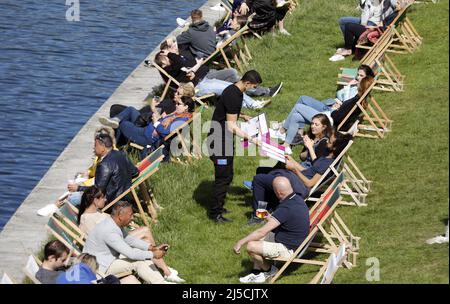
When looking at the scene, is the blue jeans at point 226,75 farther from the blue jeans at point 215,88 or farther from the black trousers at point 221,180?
the black trousers at point 221,180

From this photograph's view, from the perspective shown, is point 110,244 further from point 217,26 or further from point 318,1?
point 318,1

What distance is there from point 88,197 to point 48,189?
256 cm

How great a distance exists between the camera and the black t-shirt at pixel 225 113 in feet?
47.2

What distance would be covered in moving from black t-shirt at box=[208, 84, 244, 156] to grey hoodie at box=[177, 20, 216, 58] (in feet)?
18.2

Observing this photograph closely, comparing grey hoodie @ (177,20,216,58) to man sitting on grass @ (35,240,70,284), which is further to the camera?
grey hoodie @ (177,20,216,58)

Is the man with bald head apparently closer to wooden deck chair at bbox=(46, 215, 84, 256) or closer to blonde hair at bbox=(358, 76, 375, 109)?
wooden deck chair at bbox=(46, 215, 84, 256)

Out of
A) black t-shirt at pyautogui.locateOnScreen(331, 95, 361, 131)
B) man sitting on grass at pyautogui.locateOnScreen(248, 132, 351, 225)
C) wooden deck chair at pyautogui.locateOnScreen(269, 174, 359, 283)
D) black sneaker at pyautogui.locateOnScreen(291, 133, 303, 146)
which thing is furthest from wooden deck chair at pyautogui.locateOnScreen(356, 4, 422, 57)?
wooden deck chair at pyautogui.locateOnScreen(269, 174, 359, 283)

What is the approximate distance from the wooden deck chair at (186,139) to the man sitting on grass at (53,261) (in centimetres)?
439

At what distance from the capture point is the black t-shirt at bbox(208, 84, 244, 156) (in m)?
14.4

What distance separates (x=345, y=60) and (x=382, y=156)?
4.85m

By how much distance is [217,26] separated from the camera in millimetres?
23422

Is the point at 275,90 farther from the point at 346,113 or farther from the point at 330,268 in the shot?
the point at 330,268

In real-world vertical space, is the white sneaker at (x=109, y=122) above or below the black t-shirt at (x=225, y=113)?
below

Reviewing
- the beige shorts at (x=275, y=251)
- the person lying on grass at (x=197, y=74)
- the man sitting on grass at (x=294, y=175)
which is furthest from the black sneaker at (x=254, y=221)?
the person lying on grass at (x=197, y=74)
